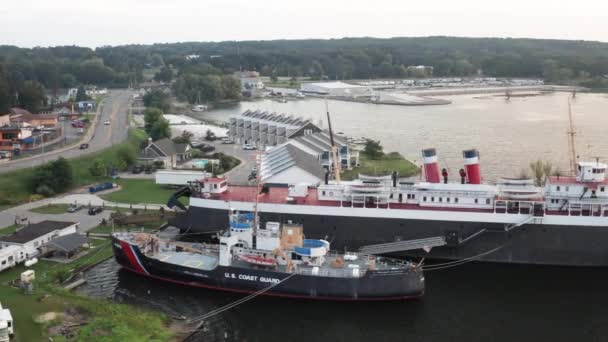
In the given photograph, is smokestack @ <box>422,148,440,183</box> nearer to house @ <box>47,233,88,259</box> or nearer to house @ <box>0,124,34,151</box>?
house @ <box>47,233,88,259</box>

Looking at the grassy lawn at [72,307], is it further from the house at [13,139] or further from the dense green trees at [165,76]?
the dense green trees at [165,76]

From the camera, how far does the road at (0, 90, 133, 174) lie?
126 ft

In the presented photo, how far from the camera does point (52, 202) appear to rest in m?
32.1

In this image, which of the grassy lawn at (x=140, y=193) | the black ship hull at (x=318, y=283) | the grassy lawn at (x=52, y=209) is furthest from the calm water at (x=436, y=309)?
the grassy lawn at (x=140, y=193)

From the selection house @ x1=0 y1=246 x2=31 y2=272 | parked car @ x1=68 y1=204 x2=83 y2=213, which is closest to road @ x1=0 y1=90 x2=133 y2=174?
parked car @ x1=68 y1=204 x2=83 y2=213

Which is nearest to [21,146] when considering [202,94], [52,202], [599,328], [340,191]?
[52,202]

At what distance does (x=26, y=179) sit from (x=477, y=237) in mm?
25357

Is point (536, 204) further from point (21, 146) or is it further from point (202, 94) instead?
point (202, 94)

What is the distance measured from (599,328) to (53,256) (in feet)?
66.6

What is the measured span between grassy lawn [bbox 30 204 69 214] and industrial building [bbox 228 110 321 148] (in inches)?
730

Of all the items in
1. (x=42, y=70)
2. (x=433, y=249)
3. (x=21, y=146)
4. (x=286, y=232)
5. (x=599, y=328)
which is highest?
(x=42, y=70)

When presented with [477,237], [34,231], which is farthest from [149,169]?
[477,237]

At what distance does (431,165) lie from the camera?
82.6ft

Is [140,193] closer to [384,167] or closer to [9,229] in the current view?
[9,229]
